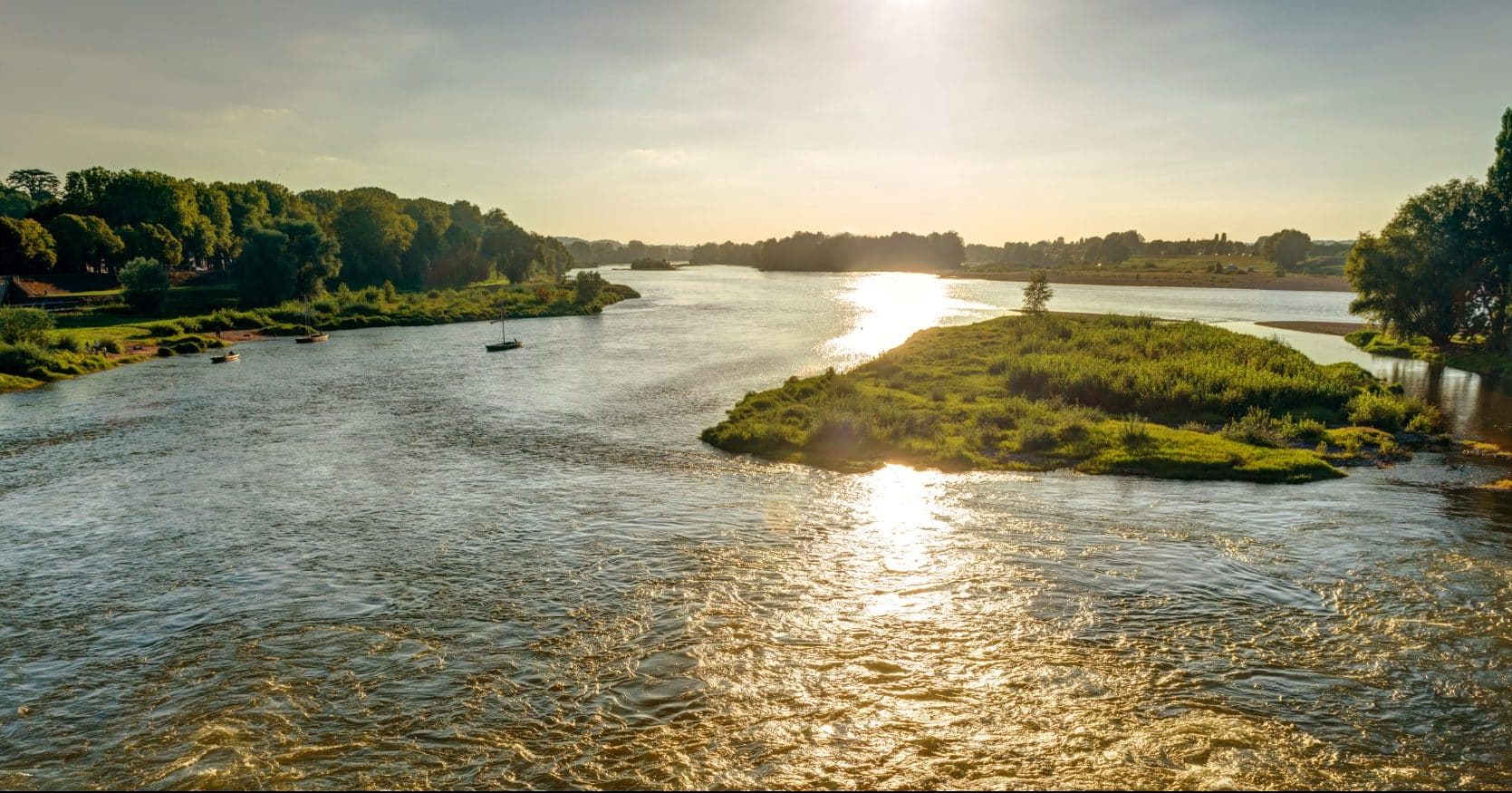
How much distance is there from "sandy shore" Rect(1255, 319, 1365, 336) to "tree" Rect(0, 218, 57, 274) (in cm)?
17919

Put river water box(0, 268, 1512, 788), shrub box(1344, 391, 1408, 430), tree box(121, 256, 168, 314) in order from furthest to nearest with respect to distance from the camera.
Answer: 1. tree box(121, 256, 168, 314)
2. shrub box(1344, 391, 1408, 430)
3. river water box(0, 268, 1512, 788)

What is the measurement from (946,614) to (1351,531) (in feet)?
57.5

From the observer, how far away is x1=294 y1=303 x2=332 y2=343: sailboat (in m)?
105

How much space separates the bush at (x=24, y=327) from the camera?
75.4m

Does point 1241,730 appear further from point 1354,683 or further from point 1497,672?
point 1497,672

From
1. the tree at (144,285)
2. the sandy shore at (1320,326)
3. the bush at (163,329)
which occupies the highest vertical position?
the tree at (144,285)

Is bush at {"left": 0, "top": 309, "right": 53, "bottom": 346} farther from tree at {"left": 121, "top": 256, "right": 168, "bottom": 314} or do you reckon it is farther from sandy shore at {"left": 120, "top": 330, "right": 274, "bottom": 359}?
tree at {"left": 121, "top": 256, "right": 168, "bottom": 314}

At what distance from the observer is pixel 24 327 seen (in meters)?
77.2

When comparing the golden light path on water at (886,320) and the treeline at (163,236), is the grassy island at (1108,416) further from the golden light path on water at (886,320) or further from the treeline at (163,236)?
the treeline at (163,236)

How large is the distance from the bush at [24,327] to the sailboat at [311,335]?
26510mm

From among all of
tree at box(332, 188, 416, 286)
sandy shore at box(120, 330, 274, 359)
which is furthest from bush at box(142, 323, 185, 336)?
tree at box(332, 188, 416, 286)

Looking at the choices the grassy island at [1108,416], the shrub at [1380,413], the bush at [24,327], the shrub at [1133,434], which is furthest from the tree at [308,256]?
the shrub at [1380,413]

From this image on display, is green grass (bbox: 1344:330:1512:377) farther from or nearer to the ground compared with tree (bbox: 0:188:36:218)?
nearer to the ground

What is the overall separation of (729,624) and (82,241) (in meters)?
144
